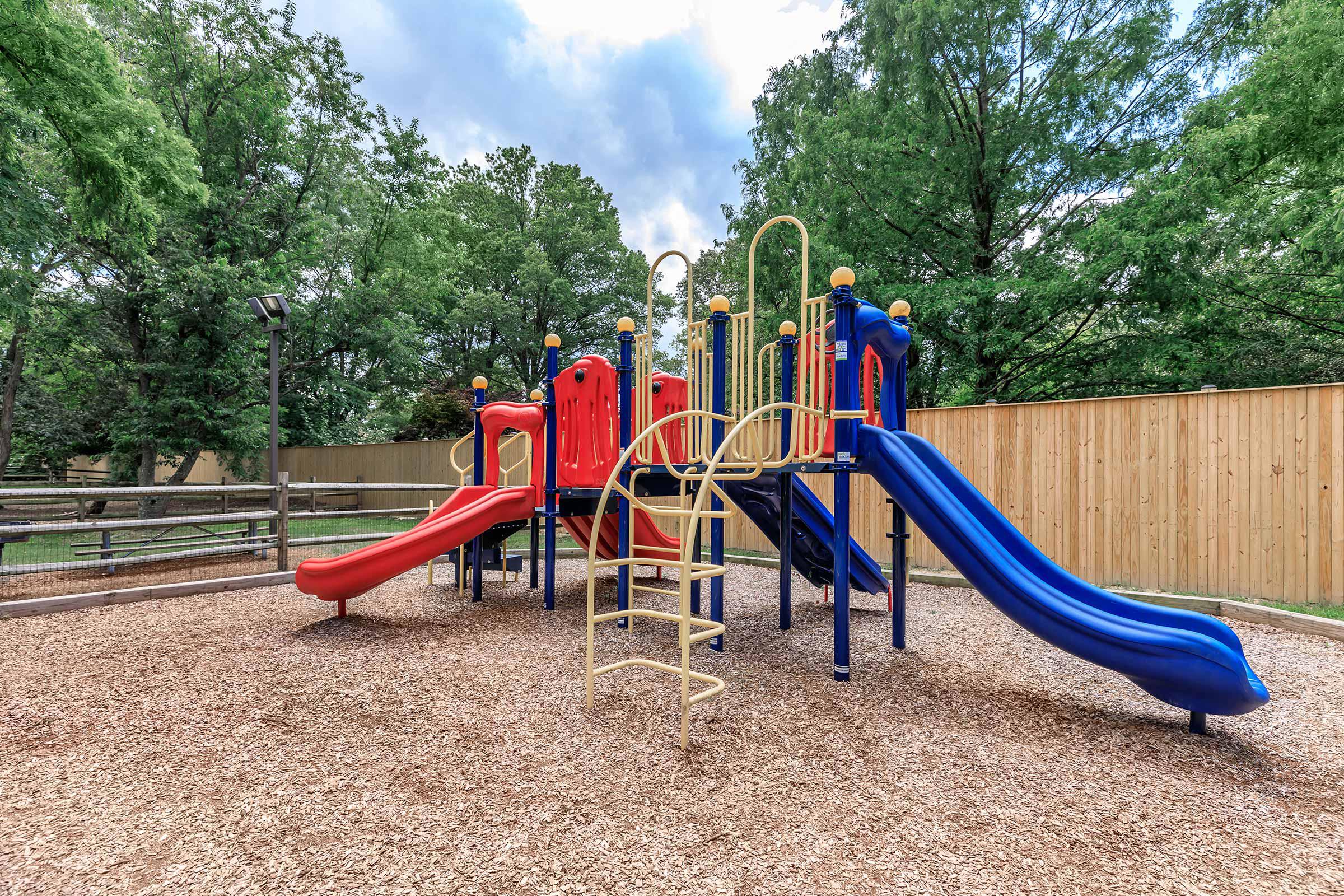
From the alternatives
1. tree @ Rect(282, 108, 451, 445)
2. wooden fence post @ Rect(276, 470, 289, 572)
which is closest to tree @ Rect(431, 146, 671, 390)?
tree @ Rect(282, 108, 451, 445)

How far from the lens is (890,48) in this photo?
10398 millimetres

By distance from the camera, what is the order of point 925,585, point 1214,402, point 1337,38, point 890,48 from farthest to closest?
1. point 890,48
2. point 1337,38
3. point 925,585
4. point 1214,402

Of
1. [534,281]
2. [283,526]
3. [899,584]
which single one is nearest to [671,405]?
[899,584]

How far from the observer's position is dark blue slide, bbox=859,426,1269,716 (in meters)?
2.46

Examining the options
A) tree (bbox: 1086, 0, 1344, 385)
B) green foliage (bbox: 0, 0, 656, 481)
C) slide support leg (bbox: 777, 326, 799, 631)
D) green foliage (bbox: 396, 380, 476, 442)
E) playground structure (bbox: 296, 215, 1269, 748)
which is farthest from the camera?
green foliage (bbox: 396, 380, 476, 442)

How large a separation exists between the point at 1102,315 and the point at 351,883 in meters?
11.3

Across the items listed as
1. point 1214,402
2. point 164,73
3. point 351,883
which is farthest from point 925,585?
point 164,73

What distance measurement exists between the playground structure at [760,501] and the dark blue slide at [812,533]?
2cm

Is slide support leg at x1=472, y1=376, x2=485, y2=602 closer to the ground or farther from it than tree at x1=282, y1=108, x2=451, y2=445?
closer to the ground

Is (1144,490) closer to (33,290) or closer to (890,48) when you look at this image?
(890,48)

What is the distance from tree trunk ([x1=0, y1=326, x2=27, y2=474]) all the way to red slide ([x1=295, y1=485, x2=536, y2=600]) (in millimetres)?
13246

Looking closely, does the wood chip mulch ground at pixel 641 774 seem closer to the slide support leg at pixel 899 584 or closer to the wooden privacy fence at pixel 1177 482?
the slide support leg at pixel 899 584

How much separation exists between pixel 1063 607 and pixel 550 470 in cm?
391

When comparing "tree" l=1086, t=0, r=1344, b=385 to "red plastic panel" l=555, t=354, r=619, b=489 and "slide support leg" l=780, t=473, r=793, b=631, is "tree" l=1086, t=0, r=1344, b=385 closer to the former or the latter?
"slide support leg" l=780, t=473, r=793, b=631
